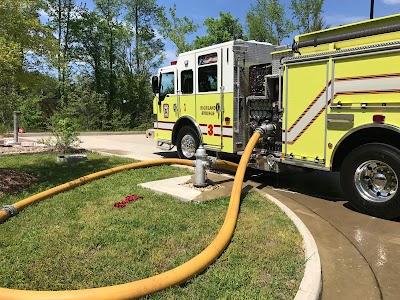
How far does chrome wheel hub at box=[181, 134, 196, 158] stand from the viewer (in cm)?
960

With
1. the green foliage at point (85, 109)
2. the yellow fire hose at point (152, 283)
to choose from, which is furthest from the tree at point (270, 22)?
the yellow fire hose at point (152, 283)

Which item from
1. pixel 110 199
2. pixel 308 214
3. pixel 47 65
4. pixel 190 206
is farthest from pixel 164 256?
pixel 47 65

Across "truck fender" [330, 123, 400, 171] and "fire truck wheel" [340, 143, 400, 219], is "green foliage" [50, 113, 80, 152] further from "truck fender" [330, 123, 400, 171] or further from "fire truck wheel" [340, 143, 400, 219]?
"fire truck wheel" [340, 143, 400, 219]

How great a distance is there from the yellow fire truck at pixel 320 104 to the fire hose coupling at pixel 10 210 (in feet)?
14.4

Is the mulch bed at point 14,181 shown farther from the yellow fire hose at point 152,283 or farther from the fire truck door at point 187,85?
the fire truck door at point 187,85

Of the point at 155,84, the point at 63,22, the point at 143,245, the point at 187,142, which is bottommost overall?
the point at 143,245

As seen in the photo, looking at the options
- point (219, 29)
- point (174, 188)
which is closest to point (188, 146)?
point (174, 188)

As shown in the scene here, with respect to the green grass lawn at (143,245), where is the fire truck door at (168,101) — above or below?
above

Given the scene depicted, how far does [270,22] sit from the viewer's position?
1088 inches

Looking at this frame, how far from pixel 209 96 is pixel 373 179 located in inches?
165

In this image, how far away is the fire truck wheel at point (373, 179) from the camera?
5391 millimetres

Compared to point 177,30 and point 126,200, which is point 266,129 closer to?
point 126,200

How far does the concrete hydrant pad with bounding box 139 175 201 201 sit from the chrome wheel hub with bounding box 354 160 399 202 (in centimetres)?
257

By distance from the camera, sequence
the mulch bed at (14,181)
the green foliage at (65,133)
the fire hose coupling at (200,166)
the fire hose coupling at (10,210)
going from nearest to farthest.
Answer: the fire hose coupling at (10,210) → the mulch bed at (14,181) → the fire hose coupling at (200,166) → the green foliage at (65,133)
